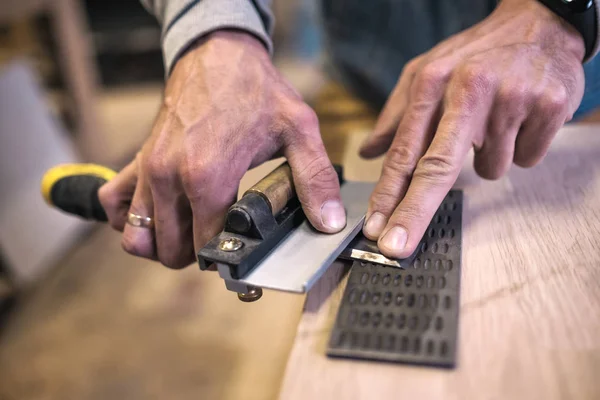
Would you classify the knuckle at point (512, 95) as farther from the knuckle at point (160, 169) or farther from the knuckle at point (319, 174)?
the knuckle at point (160, 169)

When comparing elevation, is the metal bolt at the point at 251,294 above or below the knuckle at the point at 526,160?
below

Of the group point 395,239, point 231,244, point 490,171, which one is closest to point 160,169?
point 231,244

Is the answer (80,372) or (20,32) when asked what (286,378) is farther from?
(20,32)

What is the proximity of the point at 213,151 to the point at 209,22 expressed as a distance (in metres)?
0.20

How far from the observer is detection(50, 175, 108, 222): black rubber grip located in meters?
0.68

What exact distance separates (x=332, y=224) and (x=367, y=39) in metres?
0.60

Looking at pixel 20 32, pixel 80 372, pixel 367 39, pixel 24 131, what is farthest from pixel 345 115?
pixel 20 32

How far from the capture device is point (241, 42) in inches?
26.2

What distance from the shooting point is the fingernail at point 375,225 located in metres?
0.52

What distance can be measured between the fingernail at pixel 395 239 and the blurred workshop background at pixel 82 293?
41cm

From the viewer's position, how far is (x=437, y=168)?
1.73 ft

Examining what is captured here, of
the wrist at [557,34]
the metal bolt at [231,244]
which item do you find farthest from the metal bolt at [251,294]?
the wrist at [557,34]

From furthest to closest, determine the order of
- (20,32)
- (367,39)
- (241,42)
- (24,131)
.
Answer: (20,32), (24,131), (367,39), (241,42)

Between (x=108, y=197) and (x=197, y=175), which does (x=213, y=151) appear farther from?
(x=108, y=197)
